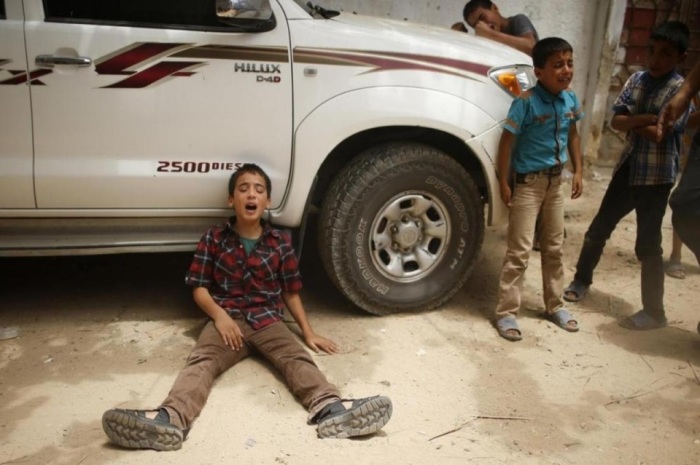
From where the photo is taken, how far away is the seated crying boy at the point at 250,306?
9.70ft

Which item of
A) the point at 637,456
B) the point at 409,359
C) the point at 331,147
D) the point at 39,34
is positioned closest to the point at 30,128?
the point at 39,34

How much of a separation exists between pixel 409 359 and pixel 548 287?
101cm

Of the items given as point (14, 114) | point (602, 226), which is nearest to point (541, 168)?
point (602, 226)

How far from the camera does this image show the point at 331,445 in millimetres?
2746

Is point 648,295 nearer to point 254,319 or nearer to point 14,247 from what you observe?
point 254,319

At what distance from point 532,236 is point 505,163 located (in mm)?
453

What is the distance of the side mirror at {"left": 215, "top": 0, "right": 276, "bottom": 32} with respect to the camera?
3080 millimetres

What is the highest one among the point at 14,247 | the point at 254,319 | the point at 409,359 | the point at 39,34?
the point at 39,34

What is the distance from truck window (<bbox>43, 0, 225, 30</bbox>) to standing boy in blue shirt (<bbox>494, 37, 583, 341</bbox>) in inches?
64.8

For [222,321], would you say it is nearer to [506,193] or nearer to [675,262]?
[506,193]

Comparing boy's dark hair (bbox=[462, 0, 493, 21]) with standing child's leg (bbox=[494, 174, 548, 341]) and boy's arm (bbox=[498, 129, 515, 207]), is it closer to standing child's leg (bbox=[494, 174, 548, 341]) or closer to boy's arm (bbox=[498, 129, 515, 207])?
boy's arm (bbox=[498, 129, 515, 207])

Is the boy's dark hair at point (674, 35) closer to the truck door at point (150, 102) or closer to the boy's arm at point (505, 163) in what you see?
the boy's arm at point (505, 163)

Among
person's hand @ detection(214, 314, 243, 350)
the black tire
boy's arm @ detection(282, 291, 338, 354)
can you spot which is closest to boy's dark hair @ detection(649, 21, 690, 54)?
the black tire

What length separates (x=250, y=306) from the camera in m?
3.41
